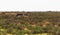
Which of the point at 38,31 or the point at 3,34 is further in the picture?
the point at 38,31

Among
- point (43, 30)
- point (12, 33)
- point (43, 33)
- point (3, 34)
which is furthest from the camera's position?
point (43, 30)

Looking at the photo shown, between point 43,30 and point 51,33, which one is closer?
point 51,33

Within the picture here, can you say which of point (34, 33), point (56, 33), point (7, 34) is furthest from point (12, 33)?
point (56, 33)

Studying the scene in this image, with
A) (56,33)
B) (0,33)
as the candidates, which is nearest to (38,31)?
(56,33)

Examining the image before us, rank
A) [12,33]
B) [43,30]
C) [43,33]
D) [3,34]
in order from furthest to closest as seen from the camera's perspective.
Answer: [43,30] < [43,33] < [12,33] < [3,34]

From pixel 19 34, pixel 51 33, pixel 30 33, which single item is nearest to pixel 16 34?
pixel 19 34

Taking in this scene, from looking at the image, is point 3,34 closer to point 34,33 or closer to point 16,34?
point 16,34

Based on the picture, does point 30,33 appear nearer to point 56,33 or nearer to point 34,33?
point 34,33

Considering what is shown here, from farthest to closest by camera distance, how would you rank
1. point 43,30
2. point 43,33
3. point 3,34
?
point 43,30 → point 43,33 → point 3,34
